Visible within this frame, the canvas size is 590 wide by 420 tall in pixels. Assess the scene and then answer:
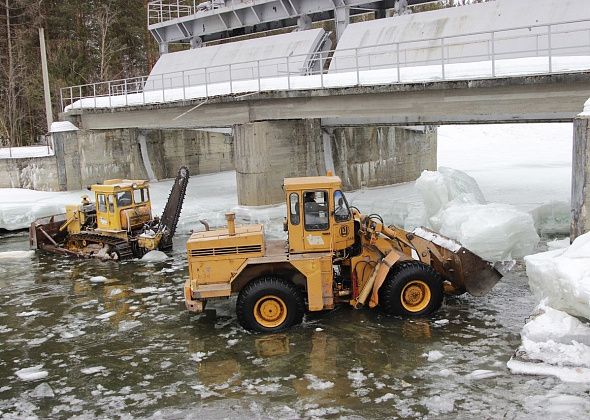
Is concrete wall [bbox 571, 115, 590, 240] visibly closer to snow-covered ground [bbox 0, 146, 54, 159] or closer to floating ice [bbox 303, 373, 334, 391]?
floating ice [bbox 303, 373, 334, 391]

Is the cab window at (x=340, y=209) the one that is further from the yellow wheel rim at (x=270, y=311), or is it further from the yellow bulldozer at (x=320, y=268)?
the yellow wheel rim at (x=270, y=311)

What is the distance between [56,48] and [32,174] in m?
16.8

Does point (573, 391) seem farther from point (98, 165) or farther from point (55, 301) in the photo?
point (98, 165)

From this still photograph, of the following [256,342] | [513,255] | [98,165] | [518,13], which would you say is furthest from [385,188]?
[256,342]

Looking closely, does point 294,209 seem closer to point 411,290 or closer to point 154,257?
point 411,290

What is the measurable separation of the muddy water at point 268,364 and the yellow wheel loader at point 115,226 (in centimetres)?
374

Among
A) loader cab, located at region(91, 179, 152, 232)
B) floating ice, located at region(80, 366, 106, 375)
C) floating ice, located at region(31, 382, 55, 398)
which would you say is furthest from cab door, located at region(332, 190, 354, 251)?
loader cab, located at region(91, 179, 152, 232)

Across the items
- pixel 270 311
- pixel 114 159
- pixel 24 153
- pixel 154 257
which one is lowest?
pixel 270 311

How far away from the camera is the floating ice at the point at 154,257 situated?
15.2 metres

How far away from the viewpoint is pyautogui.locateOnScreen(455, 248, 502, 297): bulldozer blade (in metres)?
9.76

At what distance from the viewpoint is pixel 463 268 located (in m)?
9.77

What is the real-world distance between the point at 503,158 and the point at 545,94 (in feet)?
61.4

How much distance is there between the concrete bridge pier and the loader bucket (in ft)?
32.1

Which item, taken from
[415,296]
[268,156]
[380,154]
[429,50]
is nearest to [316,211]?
[415,296]
